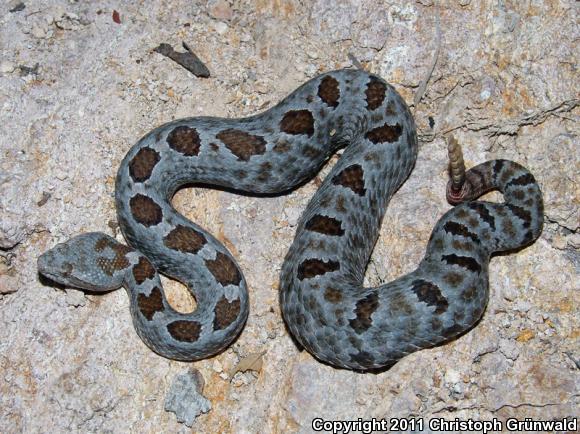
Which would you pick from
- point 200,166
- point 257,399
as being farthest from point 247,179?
point 257,399

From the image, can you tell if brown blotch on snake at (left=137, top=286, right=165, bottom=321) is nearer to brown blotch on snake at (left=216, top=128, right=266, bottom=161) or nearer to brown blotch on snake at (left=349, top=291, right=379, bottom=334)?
brown blotch on snake at (left=216, top=128, right=266, bottom=161)

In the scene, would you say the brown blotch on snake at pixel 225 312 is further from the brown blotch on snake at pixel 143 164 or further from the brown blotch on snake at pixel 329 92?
the brown blotch on snake at pixel 329 92

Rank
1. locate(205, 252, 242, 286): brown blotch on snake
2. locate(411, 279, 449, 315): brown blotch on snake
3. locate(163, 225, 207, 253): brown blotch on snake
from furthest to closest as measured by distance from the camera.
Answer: locate(163, 225, 207, 253): brown blotch on snake, locate(205, 252, 242, 286): brown blotch on snake, locate(411, 279, 449, 315): brown blotch on snake

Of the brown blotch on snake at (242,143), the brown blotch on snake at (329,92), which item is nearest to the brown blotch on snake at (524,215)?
the brown blotch on snake at (329,92)

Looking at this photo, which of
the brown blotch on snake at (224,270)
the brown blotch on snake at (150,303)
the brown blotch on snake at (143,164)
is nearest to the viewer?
the brown blotch on snake at (150,303)

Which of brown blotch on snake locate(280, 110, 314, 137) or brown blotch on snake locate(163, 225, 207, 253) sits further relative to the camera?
brown blotch on snake locate(280, 110, 314, 137)

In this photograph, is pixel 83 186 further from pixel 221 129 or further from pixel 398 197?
pixel 398 197

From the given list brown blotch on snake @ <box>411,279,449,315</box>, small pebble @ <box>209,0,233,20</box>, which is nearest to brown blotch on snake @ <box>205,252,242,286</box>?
brown blotch on snake @ <box>411,279,449,315</box>

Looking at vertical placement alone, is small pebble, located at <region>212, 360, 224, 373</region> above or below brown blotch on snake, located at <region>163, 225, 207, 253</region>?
below
